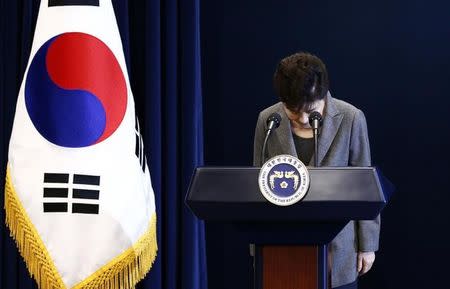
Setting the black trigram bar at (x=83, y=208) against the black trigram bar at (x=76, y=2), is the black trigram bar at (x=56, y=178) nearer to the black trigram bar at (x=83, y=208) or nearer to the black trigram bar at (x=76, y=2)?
the black trigram bar at (x=83, y=208)

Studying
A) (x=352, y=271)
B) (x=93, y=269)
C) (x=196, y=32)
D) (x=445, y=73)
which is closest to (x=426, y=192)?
(x=445, y=73)

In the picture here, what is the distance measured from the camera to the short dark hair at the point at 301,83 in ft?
6.92

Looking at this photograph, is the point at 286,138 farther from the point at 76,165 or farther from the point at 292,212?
the point at 292,212

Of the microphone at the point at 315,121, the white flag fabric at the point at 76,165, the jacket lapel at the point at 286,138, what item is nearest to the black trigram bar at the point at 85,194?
the white flag fabric at the point at 76,165

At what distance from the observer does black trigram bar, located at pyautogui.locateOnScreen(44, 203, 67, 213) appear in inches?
102

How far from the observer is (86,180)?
2.59 m

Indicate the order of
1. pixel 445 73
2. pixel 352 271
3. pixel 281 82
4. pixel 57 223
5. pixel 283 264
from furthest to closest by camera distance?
pixel 445 73, pixel 57 223, pixel 352 271, pixel 281 82, pixel 283 264

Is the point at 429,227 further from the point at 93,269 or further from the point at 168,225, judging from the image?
the point at 93,269

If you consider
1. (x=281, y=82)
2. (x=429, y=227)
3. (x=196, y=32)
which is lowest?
(x=429, y=227)

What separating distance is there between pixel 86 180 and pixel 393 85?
56.9 inches

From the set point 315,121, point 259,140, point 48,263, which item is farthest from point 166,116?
point 315,121

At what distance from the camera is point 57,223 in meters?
2.59

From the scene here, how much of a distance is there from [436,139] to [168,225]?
120 cm

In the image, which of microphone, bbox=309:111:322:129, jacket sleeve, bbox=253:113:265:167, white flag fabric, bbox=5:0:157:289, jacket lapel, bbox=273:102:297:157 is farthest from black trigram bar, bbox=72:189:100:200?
microphone, bbox=309:111:322:129
